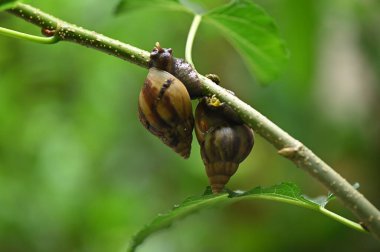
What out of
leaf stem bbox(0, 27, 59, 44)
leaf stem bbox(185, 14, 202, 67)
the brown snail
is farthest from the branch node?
leaf stem bbox(0, 27, 59, 44)

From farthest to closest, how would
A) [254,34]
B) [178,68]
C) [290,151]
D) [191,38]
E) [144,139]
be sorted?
[144,139] → [254,34] → [191,38] → [178,68] → [290,151]

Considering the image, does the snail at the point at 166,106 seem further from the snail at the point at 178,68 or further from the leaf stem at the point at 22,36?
the leaf stem at the point at 22,36

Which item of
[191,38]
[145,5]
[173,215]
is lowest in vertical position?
[173,215]

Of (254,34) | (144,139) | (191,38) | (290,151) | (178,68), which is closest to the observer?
(290,151)

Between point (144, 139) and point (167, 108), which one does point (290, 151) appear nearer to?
point (167, 108)

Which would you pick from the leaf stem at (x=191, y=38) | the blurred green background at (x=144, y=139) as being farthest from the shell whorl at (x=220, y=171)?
the blurred green background at (x=144, y=139)

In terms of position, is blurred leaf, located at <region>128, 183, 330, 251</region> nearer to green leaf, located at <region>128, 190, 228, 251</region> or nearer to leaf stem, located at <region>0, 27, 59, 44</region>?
green leaf, located at <region>128, 190, 228, 251</region>

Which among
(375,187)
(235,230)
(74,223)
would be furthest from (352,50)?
(74,223)

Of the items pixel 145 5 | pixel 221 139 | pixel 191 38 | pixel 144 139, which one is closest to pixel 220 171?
pixel 221 139
